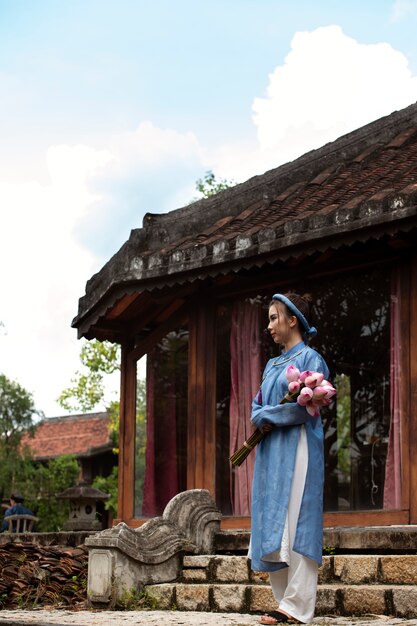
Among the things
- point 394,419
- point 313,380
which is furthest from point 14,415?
point 313,380

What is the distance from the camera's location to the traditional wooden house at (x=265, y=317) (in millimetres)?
9703

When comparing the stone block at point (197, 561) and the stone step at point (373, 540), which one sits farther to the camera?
the stone block at point (197, 561)

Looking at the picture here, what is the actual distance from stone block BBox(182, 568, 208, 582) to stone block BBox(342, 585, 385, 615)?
5.33 feet

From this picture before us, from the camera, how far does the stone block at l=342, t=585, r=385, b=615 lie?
7.09m

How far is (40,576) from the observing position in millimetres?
9672

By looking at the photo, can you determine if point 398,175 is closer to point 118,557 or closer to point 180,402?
point 180,402

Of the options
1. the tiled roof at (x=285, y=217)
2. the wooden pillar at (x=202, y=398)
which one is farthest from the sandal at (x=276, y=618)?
the wooden pillar at (x=202, y=398)

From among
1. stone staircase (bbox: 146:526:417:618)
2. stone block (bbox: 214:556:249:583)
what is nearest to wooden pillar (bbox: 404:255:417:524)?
stone staircase (bbox: 146:526:417:618)

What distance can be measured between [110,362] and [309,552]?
84.4ft

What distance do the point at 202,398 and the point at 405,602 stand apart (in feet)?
15.2

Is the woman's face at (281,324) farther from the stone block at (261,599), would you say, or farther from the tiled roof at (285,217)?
the tiled roof at (285,217)

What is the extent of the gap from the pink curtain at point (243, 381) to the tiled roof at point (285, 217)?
96cm

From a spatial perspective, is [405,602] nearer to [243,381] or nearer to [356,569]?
[356,569]

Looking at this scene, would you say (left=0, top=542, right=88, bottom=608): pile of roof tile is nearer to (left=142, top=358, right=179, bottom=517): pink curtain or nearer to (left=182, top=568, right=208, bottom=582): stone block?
(left=182, top=568, right=208, bottom=582): stone block
